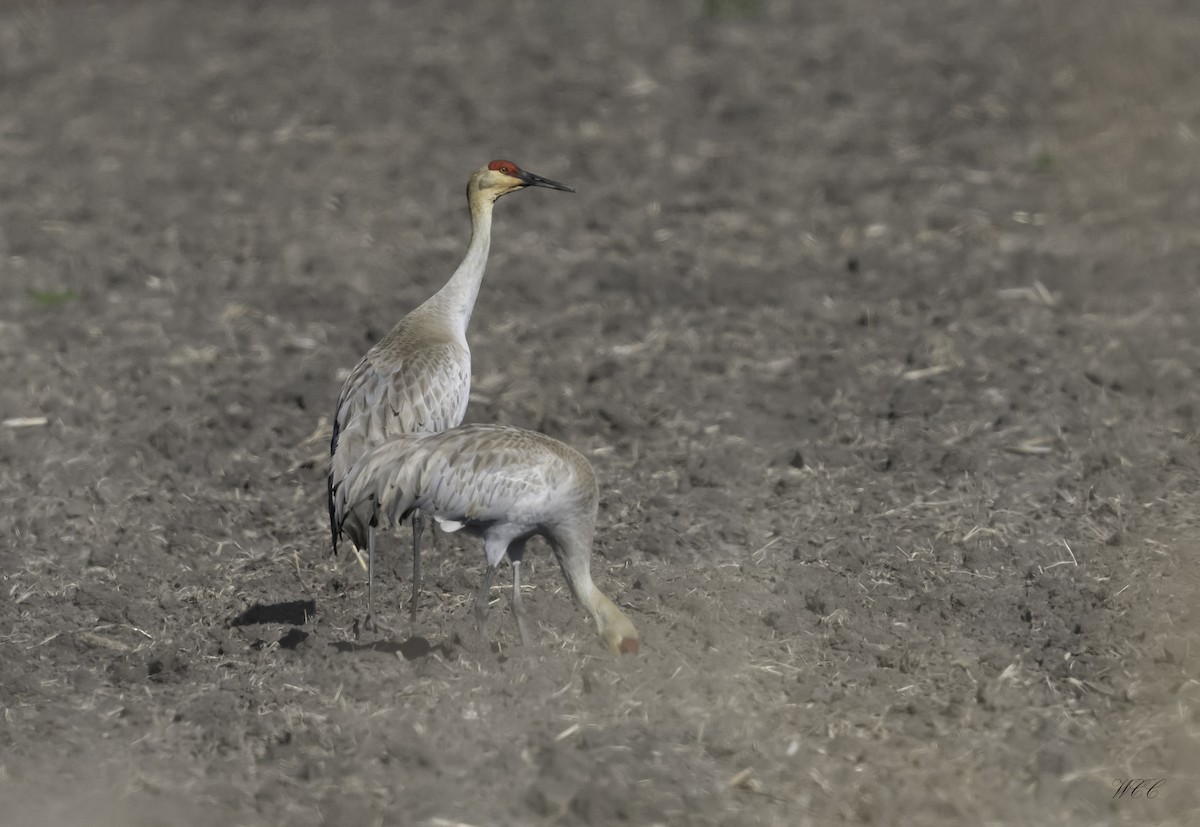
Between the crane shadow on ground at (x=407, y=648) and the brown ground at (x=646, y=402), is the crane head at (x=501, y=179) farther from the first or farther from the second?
the crane shadow on ground at (x=407, y=648)

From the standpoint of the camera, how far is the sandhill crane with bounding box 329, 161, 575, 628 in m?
6.66

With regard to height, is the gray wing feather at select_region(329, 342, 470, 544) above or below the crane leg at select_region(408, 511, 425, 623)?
above

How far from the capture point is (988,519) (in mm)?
7215

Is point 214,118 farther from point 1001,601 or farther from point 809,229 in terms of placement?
point 1001,601

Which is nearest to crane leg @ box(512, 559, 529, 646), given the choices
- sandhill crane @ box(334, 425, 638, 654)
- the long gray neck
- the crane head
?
sandhill crane @ box(334, 425, 638, 654)

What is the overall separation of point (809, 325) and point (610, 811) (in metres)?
5.09

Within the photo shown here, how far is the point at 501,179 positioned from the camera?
7.52 metres

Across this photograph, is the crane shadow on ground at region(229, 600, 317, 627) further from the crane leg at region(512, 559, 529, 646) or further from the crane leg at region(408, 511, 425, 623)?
the crane leg at region(512, 559, 529, 646)

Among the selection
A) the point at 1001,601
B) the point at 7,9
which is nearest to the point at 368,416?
the point at 1001,601

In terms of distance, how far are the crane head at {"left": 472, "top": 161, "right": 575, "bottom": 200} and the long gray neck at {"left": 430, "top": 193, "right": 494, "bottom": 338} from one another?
59 mm

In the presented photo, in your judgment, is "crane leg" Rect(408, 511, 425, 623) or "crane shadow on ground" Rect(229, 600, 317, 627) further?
"crane shadow on ground" Rect(229, 600, 317, 627)
